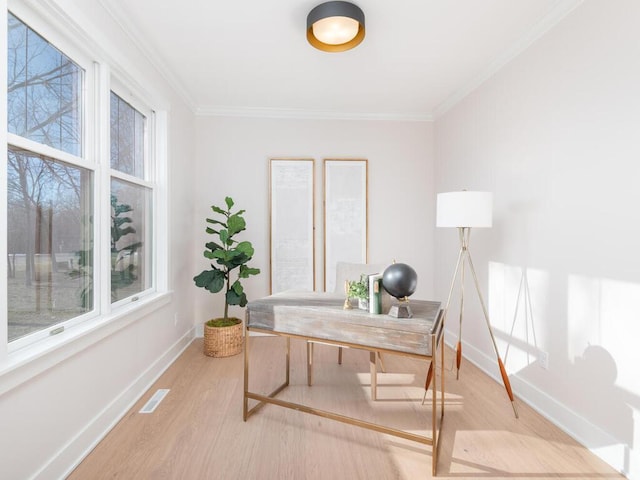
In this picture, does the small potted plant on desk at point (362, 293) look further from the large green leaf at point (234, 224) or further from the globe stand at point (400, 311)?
the large green leaf at point (234, 224)

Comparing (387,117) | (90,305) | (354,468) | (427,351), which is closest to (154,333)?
(90,305)

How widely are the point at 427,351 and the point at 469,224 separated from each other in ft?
3.33

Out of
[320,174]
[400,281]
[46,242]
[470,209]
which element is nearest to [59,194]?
[46,242]

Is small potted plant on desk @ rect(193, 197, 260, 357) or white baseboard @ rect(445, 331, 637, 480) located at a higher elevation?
small potted plant on desk @ rect(193, 197, 260, 357)

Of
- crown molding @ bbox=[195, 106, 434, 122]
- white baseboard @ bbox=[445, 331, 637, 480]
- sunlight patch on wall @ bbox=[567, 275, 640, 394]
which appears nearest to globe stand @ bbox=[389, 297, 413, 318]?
sunlight patch on wall @ bbox=[567, 275, 640, 394]

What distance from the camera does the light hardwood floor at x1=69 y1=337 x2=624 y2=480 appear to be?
1.70m

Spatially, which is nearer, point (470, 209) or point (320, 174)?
point (470, 209)

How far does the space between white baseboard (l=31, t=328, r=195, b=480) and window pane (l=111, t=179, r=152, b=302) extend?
25.6 inches

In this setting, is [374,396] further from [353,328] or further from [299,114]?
[299,114]

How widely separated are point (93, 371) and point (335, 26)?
2.56 meters

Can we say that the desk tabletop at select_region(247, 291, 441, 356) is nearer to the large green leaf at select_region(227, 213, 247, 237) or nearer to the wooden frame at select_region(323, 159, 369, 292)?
the large green leaf at select_region(227, 213, 247, 237)

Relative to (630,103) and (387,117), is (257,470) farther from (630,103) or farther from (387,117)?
(387,117)

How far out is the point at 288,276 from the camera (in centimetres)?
392

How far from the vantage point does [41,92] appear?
165 centimetres
